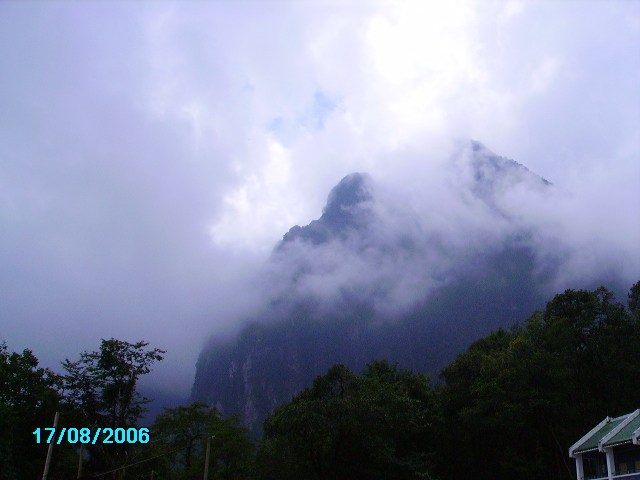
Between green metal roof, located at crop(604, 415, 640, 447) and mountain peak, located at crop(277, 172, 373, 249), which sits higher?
mountain peak, located at crop(277, 172, 373, 249)

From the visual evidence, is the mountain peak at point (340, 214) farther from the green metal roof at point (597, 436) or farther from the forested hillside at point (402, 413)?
the green metal roof at point (597, 436)

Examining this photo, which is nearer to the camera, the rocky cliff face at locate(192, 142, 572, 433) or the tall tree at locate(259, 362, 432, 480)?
the tall tree at locate(259, 362, 432, 480)

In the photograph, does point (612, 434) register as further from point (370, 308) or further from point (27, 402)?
point (370, 308)

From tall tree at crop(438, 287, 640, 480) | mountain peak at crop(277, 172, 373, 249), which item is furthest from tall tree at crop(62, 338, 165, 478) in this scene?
mountain peak at crop(277, 172, 373, 249)

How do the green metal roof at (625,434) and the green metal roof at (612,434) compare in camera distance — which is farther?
the green metal roof at (612,434)

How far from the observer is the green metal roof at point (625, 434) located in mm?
21609

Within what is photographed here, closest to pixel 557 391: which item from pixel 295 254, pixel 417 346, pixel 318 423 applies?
pixel 318 423

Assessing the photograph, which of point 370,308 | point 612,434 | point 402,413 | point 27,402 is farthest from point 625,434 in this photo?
point 370,308

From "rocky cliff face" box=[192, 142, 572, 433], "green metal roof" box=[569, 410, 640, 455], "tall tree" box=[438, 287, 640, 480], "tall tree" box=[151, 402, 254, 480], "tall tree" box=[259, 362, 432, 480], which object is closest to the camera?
"green metal roof" box=[569, 410, 640, 455]

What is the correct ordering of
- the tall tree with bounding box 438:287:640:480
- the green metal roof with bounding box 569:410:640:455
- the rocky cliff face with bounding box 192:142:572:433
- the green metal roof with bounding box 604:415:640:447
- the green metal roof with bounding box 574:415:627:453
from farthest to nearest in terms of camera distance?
the rocky cliff face with bounding box 192:142:572:433, the tall tree with bounding box 438:287:640:480, the green metal roof with bounding box 574:415:627:453, the green metal roof with bounding box 569:410:640:455, the green metal roof with bounding box 604:415:640:447

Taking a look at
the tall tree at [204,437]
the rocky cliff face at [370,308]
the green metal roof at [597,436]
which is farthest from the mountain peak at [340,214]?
the green metal roof at [597,436]

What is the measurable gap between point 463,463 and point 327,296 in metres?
85.6

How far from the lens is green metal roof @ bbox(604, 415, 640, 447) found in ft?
70.9

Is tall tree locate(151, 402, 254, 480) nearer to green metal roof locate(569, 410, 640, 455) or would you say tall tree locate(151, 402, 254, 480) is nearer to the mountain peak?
green metal roof locate(569, 410, 640, 455)
